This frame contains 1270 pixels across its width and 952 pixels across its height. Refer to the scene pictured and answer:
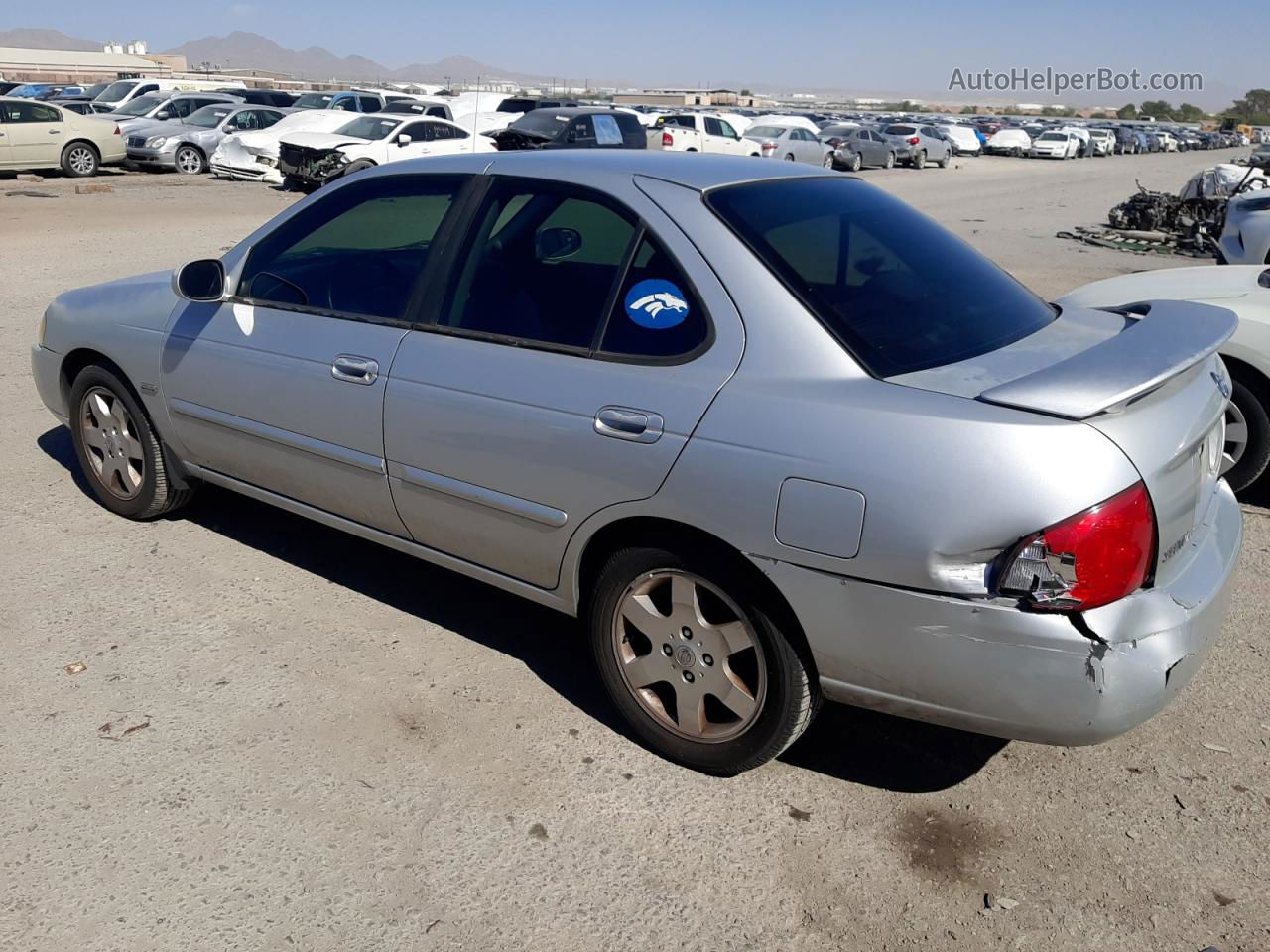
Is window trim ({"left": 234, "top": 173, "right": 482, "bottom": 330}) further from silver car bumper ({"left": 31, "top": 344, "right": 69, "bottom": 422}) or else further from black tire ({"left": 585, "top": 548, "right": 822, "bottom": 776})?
silver car bumper ({"left": 31, "top": 344, "right": 69, "bottom": 422})

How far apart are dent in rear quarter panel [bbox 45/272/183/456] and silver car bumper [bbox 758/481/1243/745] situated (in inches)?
116

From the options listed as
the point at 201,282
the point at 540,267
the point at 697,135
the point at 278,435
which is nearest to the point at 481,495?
the point at 540,267

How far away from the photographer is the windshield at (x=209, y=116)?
981 inches

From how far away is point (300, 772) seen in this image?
3312mm

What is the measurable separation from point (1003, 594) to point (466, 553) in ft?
5.99

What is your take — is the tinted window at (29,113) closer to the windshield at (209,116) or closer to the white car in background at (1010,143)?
the windshield at (209,116)

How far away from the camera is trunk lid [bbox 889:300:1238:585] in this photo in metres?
2.71

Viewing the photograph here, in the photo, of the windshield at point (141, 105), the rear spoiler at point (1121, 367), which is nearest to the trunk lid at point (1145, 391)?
the rear spoiler at point (1121, 367)

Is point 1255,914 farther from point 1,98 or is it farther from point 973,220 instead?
point 1,98

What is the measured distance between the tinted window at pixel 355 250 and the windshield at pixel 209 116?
2259 centimetres

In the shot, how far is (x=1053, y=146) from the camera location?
166 ft

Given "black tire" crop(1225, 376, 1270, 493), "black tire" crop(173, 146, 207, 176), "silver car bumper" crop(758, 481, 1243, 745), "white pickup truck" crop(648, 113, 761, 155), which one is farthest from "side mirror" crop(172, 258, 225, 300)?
"white pickup truck" crop(648, 113, 761, 155)

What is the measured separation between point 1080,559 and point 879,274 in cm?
117

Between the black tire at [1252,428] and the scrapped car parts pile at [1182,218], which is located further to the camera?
the scrapped car parts pile at [1182,218]
